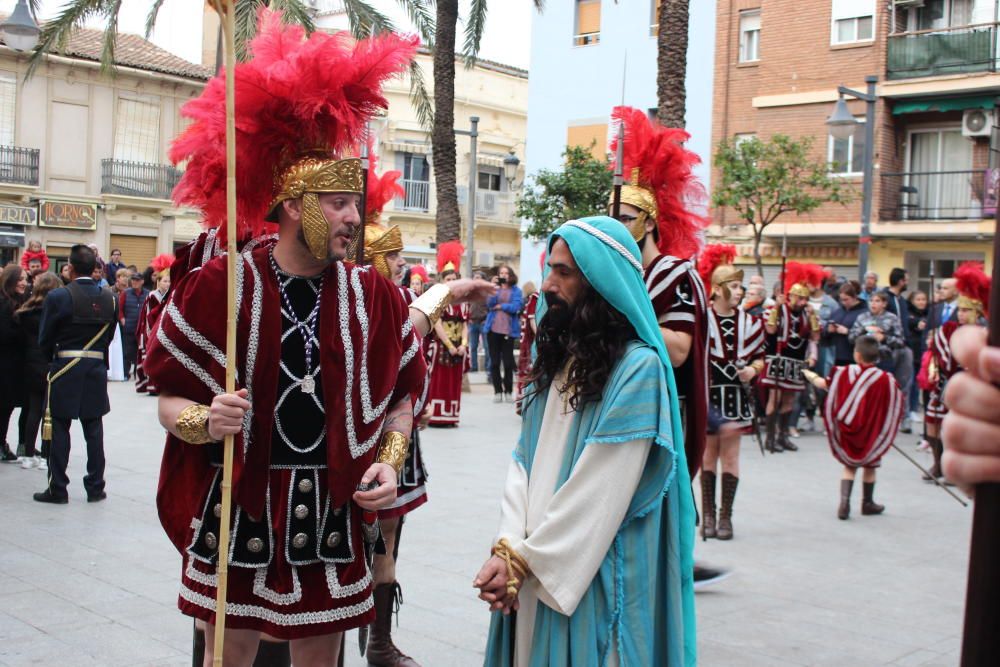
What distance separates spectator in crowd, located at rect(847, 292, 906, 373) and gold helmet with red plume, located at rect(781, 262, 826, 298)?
77 centimetres

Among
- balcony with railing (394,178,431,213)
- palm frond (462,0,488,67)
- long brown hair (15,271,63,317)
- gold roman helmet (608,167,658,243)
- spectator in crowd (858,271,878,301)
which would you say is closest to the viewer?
gold roman helmet (608,167,658,243)

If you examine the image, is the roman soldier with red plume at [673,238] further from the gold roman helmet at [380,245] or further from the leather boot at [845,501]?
the leather boot at [845,501]

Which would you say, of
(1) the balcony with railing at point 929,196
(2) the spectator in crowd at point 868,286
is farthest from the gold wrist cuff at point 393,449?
(1) the balcony with railing at point 929,196

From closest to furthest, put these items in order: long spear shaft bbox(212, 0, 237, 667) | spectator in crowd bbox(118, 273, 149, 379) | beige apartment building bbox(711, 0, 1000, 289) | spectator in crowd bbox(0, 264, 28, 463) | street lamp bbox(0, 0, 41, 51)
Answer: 1. long spear shaft bbox(212, 0, 237, 667)
2. spectator in crowd bbox(0, 264, 28, 463)
3. street lamp bbox(0, 0, 41, 51)
4. spectator in crowd bbox(118, 273, 149, 379)
5. beige apartment building bbox(711, 0, 1000, 289)

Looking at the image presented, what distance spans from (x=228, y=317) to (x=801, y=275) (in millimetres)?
12274

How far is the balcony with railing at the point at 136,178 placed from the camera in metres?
36.6

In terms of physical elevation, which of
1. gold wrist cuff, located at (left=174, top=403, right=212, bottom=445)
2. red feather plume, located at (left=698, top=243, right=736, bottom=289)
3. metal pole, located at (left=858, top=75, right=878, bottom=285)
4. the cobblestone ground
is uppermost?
metal pole, located at (left=858, top=75, right=878, bottom=285)

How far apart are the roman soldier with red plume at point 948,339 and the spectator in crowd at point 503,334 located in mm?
7771

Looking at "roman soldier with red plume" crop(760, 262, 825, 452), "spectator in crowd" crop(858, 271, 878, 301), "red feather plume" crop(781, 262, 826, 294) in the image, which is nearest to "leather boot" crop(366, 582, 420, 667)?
"roman soldier with red plume" crop(760, 262, 825, 452)

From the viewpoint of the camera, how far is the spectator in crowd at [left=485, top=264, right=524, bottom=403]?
1844cm

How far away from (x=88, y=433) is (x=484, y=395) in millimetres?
10742

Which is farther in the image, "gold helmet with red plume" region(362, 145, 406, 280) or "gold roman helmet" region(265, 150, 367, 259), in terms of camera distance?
"gold helmet with red plume" region(362, 145, 406, 280)

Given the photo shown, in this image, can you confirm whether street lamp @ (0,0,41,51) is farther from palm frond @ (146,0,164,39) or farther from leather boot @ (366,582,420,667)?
leather boot @ (366,582,420,667)

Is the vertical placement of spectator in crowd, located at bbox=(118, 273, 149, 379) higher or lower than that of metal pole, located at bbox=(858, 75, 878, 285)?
lower
